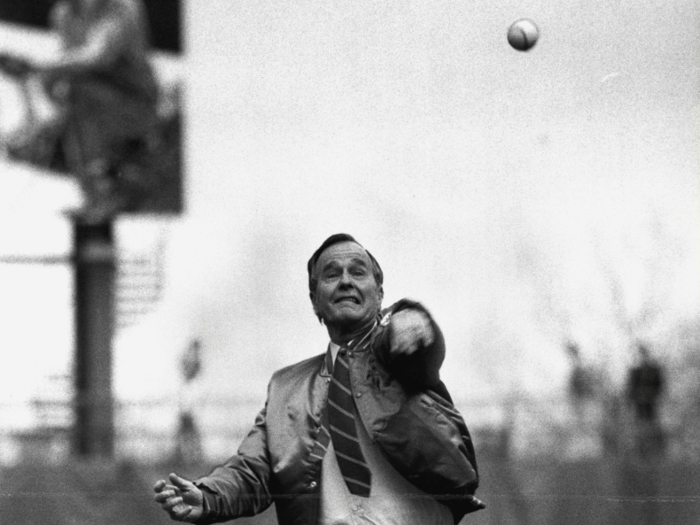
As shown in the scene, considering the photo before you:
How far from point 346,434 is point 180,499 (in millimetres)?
296

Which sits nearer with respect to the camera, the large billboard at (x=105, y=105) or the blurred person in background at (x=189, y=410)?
the blurred person in background at (x=189, y=410)

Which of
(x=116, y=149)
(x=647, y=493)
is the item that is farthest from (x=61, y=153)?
(x=647, y=493)

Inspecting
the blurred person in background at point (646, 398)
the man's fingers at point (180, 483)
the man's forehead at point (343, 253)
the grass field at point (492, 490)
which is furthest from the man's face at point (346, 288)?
the blurred person in background at point (646, 398)

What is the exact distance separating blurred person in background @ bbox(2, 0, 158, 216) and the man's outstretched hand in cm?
648

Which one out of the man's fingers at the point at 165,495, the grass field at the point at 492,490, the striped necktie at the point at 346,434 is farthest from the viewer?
the grass field at the point at 492,490

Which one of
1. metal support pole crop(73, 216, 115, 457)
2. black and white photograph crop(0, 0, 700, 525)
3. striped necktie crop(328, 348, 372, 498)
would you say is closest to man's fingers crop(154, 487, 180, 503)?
striped necktie crop(328, 348, 372, 498)

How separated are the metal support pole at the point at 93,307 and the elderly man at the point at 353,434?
489 cm

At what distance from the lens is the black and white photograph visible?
20.3 ft

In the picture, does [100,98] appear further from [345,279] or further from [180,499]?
[180,499]

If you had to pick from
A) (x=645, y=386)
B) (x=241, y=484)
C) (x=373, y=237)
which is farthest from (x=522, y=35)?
(x=645, y=386)

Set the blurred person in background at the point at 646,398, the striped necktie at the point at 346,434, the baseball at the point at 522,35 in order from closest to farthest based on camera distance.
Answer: the striped necktie at the point at 346,434, the baseball at the point at 522,35, the blurred person in background at the point at 646,398

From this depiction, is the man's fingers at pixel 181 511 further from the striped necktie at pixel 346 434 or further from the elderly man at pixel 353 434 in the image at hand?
the striped necktie at pixel 346 434

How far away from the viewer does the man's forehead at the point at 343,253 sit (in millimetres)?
2682

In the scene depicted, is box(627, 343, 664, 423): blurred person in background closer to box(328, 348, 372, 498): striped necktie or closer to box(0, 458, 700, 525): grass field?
box(0, 458, 700, 525): grass field
